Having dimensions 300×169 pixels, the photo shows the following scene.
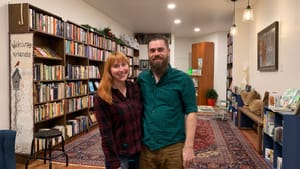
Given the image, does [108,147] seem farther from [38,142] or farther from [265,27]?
[265,27]

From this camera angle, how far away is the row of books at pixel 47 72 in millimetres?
3638

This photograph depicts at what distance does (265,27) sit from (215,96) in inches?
208

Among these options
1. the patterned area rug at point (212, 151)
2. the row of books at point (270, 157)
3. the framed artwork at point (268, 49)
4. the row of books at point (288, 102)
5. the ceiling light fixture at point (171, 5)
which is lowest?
the patterned area rug at point (212, 151)

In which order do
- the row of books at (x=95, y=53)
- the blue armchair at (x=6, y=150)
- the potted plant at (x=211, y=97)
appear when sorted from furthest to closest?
the potted plant at (x=211, y=97), the row of books at (x=95, y=53), the blue armchair at (x=6, y=150)

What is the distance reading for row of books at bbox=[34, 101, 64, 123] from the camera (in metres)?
3.65

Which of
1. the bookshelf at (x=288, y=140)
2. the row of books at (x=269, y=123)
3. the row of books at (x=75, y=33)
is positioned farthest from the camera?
the row of books at (x=75, y=33)

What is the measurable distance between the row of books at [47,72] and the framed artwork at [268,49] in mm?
3510

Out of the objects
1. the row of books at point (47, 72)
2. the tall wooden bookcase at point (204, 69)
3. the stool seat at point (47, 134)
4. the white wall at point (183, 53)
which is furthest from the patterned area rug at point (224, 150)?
the white wall at point (183, 53)

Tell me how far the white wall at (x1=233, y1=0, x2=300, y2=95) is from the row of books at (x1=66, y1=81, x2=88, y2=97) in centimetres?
348

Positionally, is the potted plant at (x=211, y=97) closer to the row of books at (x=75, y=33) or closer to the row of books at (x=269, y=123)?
the row of books at (x=75, y=33)

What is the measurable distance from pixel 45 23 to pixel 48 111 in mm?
1295

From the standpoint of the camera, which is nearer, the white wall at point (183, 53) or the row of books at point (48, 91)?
the row of books at point (48, 91)

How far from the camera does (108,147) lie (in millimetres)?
1562

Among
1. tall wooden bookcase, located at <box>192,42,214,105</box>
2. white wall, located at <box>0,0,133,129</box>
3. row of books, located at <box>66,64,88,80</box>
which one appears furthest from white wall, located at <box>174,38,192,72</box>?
row of books, located at <box>66,64,88,80</box>
